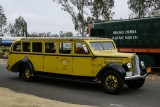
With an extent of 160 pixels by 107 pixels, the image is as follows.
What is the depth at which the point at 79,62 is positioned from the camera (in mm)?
8961

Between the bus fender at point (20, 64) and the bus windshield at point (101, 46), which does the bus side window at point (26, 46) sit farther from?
the bus windshield at point (101, 46)

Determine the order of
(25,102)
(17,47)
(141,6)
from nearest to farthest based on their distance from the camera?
(25,102) → (17,47) → (141,6)

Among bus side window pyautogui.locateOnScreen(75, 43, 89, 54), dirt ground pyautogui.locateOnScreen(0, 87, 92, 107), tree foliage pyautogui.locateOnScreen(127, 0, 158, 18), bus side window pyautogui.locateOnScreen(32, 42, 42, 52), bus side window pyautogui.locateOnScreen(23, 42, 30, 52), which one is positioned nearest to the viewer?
dirt ground pyautogui.locateOnScreen(0, 87, 92, 107)

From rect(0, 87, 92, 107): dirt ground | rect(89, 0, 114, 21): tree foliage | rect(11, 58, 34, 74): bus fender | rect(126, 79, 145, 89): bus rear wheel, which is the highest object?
rect(89, 0, 114, 21): tree foliage

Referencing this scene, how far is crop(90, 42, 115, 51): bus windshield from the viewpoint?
355 inches

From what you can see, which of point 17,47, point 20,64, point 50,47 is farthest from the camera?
point 17,47

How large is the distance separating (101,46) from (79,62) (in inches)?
46.5

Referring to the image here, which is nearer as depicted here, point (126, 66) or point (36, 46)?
point (126, 66)

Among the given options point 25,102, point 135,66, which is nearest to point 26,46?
point 25,102

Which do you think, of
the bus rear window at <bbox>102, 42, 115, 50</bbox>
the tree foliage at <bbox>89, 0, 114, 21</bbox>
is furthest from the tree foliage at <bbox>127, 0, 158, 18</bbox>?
the bus rear window at <bbox>102, 42, 115, 50</bbox>

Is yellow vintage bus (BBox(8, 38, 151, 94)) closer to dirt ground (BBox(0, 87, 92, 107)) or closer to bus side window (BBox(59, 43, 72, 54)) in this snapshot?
bus side window (BBox(59, 43, 72, 54))

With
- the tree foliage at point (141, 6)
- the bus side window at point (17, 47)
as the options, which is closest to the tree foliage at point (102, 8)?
the tree foliage at point (141, 6)

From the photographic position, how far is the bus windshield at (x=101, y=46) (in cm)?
901

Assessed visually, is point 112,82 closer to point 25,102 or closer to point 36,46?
point 25,102
